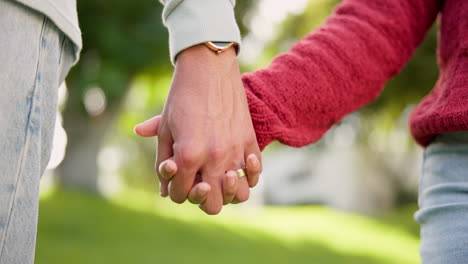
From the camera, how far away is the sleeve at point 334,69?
4.81 feet

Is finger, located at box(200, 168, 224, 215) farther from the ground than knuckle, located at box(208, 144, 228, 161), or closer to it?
closer to it

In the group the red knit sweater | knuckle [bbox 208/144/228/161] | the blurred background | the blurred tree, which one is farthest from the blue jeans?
the blurred tree

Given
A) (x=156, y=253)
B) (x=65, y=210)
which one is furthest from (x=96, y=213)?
(x=156, y=253)

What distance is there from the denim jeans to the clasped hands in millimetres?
279

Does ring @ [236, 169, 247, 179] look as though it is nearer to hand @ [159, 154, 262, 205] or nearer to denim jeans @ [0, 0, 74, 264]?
hand @ [159, 154, 262, 205]

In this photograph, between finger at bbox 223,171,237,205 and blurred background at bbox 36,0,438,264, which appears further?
blurred background at bbox 36,0,438,264

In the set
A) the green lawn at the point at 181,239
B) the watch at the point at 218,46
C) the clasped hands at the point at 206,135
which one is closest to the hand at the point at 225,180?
the clasped hands at the point at 206,135

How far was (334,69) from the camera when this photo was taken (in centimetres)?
154

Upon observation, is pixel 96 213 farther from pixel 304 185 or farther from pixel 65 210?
pixel 304 185

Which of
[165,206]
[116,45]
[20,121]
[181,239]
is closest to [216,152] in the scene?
[20,121]

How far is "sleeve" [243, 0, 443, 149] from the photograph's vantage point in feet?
4.81

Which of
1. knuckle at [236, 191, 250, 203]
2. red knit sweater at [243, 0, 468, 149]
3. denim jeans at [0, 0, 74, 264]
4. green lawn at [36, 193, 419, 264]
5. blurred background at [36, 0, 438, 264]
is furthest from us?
blurred background at [36, 0, 438, 264]

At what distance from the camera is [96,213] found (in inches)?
385

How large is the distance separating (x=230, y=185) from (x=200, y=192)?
2.9 inches
